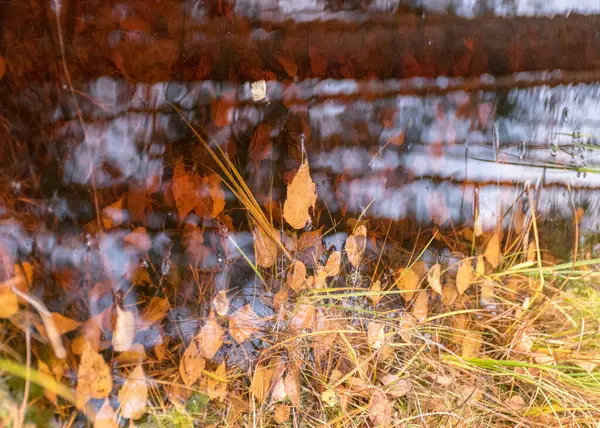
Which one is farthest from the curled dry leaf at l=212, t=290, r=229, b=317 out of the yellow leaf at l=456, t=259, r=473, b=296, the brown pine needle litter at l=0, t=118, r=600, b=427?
the yellow leaf at l=456, t=259, r=473, b=296

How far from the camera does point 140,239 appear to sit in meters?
0.82

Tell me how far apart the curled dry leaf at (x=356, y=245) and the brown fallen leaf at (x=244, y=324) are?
8.6 inches

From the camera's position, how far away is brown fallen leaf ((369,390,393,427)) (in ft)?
2.99

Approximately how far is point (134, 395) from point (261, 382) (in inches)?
8.7

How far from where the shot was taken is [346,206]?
3.14 ft

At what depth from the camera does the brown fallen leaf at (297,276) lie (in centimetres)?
90

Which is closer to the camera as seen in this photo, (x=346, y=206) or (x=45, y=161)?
(x=45, y=161)

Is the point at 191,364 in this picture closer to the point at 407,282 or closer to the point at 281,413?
the point at 281,413

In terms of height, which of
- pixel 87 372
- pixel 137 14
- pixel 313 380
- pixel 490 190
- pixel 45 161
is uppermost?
pixel 137 14

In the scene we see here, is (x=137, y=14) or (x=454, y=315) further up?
(x=137, y=14)

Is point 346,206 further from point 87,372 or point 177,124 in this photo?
point 87,372

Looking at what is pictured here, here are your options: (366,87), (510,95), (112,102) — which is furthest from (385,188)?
(112,102)

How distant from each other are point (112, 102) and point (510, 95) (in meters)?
0.85

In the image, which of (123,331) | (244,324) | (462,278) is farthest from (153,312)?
(462,278)
